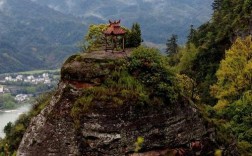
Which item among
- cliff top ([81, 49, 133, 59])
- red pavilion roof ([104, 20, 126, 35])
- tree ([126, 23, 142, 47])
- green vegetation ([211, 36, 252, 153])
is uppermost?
red pavilion roof ([104, 20, 126, 35])

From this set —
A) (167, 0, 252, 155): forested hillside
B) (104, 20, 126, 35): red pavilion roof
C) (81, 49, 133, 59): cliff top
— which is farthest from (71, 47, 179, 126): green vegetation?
(167, 0, 252, 155): forested hillside

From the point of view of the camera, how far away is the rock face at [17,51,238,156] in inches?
1427

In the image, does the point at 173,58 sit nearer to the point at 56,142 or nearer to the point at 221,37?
the point at 221,37

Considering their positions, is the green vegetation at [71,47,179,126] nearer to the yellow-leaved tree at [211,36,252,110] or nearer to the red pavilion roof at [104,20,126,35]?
the red pavilion roof at [104,20,126,35]

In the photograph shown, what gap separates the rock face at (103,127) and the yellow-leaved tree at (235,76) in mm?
24712

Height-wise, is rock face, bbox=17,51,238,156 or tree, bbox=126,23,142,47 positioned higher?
tree, bbox=126,23,142,47

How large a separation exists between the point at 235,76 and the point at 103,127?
3174cm

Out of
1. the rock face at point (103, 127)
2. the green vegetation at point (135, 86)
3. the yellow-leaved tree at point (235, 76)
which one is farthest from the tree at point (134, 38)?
the yellow-leaved tree at point (235, 76)

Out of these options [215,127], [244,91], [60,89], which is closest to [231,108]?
[244,91]

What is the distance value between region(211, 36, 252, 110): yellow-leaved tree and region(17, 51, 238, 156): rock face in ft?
81.1

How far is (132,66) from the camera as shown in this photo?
125 ft

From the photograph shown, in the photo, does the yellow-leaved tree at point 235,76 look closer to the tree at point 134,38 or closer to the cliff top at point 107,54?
the tree at point 134,38

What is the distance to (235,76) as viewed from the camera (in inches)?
2530

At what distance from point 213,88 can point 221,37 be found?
31.6m
